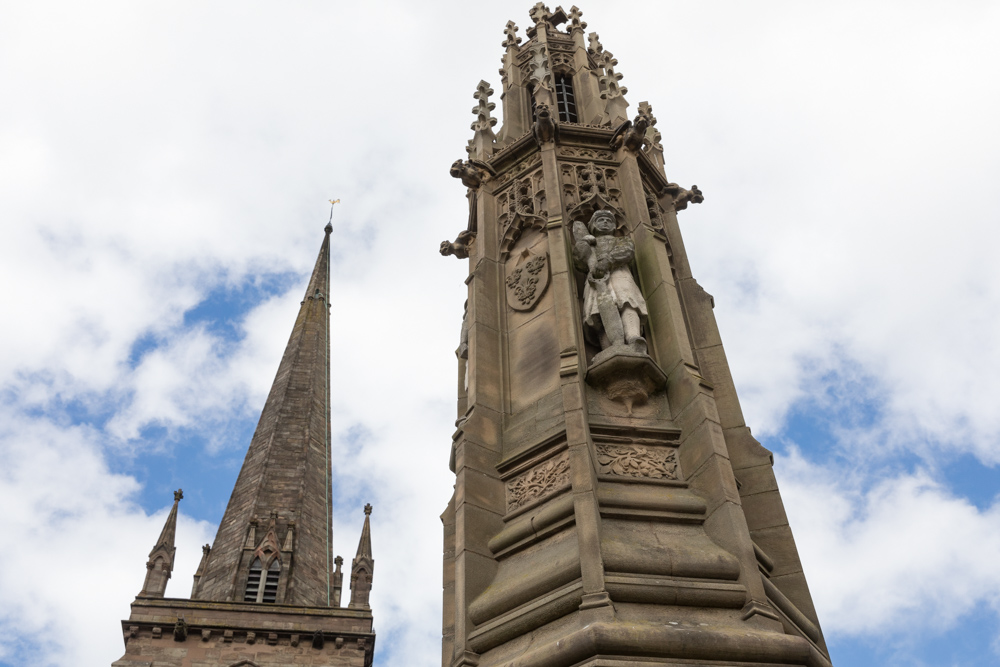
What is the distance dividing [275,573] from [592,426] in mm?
40653

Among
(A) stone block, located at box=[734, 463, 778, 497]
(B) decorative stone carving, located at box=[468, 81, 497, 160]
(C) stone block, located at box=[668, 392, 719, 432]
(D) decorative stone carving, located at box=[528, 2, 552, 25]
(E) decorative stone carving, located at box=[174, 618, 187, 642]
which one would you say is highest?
(E) decorative stone carving, located at box=[174, 618, 187, 642]

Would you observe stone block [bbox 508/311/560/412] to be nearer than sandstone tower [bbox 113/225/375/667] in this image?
Yes

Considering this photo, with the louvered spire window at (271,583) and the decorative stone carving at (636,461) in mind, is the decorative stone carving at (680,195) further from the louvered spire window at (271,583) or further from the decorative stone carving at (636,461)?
the louvered spire window at (271,583)

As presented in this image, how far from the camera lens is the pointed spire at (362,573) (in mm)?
44656

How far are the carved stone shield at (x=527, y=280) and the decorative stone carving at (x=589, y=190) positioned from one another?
2.32 feet

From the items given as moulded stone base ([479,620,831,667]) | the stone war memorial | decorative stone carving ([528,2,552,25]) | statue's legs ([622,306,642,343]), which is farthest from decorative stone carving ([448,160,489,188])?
moulded stone base ([479,620,831,667])

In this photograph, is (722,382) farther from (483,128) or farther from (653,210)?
(483,128)

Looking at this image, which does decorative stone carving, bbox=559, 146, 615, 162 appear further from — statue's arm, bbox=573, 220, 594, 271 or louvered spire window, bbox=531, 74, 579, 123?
statue's arm, bbox=573, 220, 594, 271

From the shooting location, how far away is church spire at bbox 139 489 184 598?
1736 inches

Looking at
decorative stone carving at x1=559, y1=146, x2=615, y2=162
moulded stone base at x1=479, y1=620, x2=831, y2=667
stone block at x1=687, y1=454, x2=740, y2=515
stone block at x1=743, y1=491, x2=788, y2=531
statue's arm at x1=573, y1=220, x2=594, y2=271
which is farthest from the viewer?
decorative stone carving at x1=559, y1=146, x2=615, y2=162

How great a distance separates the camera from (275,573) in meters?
47.5

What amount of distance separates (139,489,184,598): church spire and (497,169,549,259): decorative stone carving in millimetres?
35704

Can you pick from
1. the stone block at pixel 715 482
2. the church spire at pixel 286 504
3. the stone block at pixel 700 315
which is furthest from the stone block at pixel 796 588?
the church spire at pixel 286 504

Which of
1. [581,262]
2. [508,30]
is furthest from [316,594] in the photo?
[581,262]
